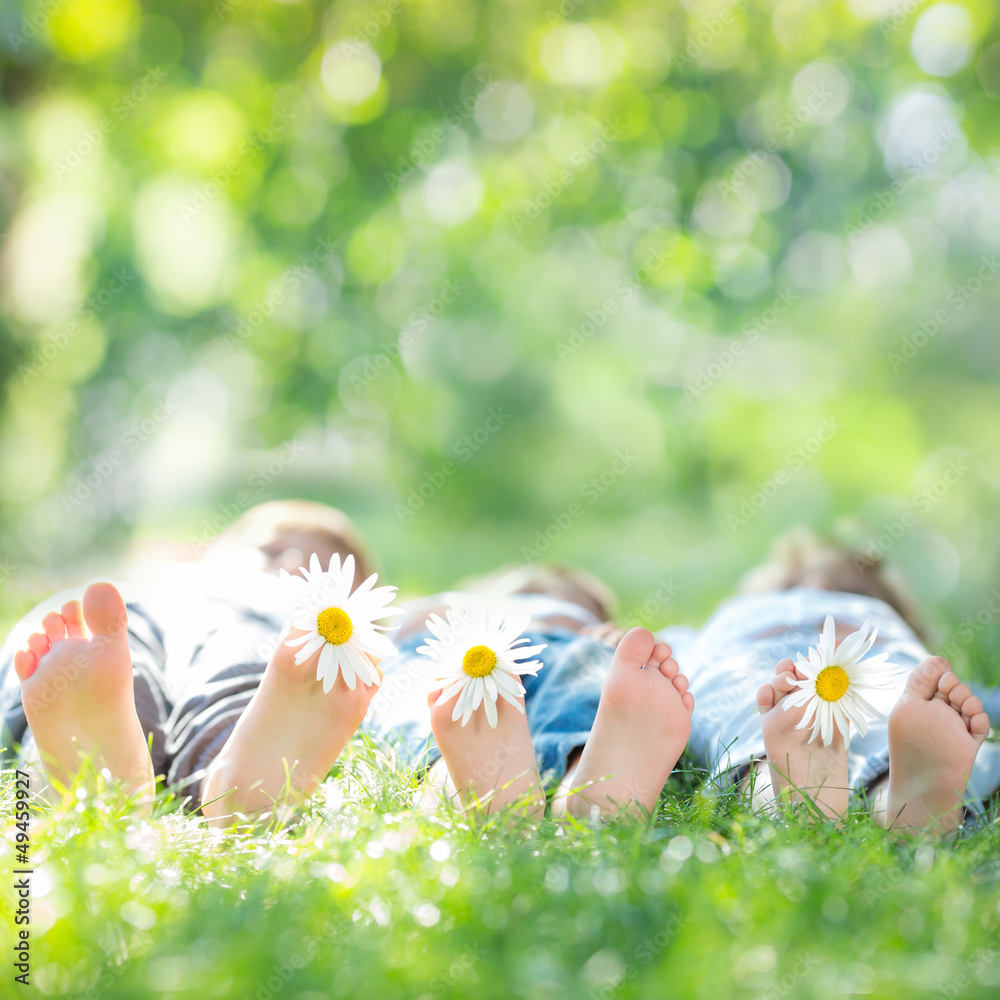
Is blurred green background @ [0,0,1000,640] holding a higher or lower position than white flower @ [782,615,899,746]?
higher

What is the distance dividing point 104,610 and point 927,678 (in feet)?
3.46

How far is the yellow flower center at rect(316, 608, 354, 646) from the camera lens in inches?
43.3

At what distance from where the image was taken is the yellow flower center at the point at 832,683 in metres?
1.11

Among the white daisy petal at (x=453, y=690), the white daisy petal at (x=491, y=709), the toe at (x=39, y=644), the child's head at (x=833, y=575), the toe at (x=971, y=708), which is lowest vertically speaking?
the toe at (x=971, y=708)

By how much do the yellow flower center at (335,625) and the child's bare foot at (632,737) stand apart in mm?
332

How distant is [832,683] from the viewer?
3.66 feet

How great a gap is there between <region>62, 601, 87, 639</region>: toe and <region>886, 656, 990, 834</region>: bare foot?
105 centimetres

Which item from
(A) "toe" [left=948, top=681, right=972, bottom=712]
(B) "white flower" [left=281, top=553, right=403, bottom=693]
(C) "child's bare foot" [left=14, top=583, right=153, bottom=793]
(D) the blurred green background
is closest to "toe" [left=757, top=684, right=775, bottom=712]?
(A) "toe" [left=948, top=681, right=972, bottom=712]

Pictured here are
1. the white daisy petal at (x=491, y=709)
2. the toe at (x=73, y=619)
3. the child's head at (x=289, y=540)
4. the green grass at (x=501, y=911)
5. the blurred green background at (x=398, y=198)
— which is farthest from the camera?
the blurred green background at (x=398, y=198)

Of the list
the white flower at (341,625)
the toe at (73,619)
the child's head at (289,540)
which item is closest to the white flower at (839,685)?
the white flower at (341,625)

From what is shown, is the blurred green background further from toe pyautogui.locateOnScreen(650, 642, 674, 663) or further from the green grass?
the green grass

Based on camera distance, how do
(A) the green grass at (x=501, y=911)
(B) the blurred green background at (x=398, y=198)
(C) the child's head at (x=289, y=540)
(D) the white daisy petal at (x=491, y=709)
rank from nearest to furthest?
(A) the green grass at (x=501, y=911) < (D) the white daisy petal at (x=491, y=709) < (C) the child's head at (x=289, y=540) < (B) the blurred green background at (x=398, y=198)

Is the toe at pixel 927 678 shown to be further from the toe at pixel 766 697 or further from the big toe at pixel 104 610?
the big toe at pixel 104 610

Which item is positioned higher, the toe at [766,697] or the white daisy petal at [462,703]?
the white daisy petal at [462,703]
